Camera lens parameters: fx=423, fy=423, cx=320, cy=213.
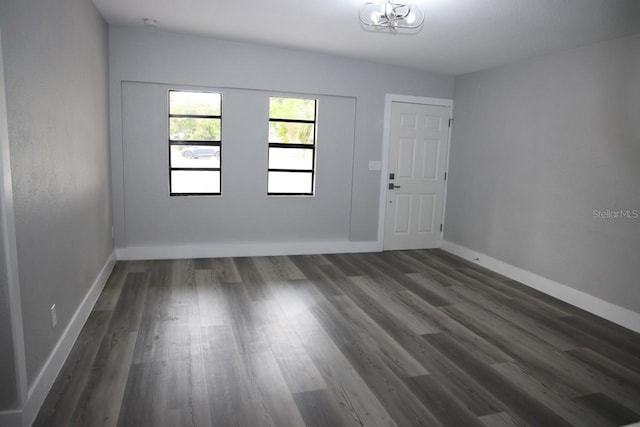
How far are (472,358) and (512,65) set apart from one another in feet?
11.9

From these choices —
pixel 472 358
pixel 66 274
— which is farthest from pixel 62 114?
pixel 472 358

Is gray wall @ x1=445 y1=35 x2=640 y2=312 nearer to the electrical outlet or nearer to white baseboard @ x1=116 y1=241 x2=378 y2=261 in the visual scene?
white baseboard @ x1=116 y1=241 x2=378 y2=261

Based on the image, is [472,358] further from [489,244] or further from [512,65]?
[512,65]

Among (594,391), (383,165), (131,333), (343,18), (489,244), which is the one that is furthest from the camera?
(383,165)

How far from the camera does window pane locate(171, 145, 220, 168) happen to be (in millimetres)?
5059

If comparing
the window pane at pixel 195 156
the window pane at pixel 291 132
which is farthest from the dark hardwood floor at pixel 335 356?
the window pane at pixel 291 132

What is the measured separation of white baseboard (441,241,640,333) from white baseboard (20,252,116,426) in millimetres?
4427

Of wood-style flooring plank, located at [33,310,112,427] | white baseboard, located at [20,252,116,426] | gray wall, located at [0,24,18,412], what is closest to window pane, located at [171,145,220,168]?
white baseboard, located at [20,252,116,426]

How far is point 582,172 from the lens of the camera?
4184 mm

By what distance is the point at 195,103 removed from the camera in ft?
16.6

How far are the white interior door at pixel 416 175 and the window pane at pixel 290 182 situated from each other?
3.84 feet

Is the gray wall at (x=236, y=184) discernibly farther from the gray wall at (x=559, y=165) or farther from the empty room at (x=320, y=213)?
the gray wall at (x=559, y=165)

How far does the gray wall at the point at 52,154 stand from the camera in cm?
209

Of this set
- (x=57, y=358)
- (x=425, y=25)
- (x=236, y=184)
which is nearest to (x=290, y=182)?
(x=236, y=184)
